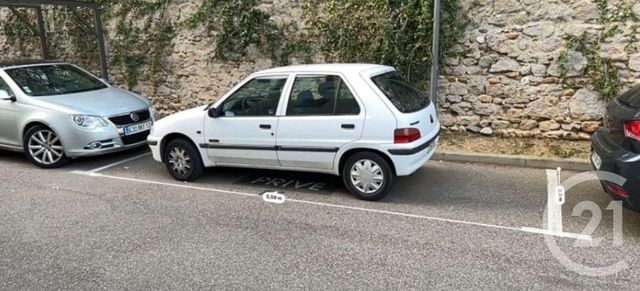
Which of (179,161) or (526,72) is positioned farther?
(526,72)

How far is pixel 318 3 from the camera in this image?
836 cm

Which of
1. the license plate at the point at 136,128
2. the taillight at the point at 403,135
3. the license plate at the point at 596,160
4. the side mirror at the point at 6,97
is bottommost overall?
the license plate at the point at 136,128

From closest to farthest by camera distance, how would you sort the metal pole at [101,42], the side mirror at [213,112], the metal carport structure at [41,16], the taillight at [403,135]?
the taillight at [403,135]
the side mirror at [213,112]
the metal carport structure at [41,16]
the metal pole at [101,42]

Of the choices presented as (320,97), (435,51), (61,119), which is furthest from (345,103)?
(61,119)

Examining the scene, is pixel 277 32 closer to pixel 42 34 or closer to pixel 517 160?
pixel 517 160

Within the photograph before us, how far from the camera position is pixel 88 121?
6.88 metres

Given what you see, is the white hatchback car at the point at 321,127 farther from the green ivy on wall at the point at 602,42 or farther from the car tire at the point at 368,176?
the green ivy on wall at the point at 602,42

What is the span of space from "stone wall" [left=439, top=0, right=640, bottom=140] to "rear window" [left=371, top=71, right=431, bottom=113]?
2297mm

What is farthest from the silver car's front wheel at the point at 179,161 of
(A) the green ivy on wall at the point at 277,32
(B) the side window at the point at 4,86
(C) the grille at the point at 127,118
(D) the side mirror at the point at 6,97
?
(A) the green ivy on wall at the point at 277,32

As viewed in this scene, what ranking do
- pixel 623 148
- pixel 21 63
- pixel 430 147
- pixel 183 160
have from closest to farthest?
pixel 623 148 < pixel 430 147 < pixel 183 160 < pixel 21 63

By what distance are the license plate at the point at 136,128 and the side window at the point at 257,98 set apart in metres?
2.14

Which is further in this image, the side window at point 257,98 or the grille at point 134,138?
the grille at point 134,138

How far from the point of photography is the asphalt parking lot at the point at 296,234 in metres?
3.68

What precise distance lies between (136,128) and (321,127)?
342 centimetres
